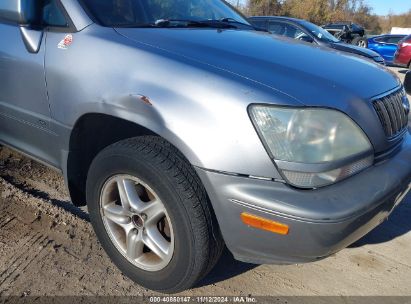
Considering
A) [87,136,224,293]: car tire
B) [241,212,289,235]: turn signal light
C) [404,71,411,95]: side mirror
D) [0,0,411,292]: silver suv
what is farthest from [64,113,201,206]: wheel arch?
[404,71,411,95]: side mirror

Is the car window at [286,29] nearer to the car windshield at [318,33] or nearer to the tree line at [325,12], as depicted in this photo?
the car windshield at [318,33]

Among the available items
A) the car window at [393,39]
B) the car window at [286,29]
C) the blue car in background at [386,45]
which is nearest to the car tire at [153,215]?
the car window at [286,29]

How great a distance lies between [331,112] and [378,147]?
401mm

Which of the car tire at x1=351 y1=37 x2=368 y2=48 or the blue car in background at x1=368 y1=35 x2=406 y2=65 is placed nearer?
the car tire at x1=351 y1=37 x2=368 y2=48

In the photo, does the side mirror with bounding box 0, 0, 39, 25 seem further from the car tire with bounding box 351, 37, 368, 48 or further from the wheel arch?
the car tire with bounding box 351, 37, 368, 48

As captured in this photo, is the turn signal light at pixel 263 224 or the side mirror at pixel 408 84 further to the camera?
the side mirror at pixel 408 84

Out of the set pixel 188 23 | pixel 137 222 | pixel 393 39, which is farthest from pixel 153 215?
pixel 393 39

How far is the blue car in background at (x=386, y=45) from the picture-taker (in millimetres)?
16016

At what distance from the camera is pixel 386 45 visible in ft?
53.4

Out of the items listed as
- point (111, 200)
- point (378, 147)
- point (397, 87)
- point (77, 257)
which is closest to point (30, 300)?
point (77, 257)

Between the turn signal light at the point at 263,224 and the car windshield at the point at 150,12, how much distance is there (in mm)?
1386

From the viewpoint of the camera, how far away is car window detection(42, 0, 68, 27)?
2.50 metres

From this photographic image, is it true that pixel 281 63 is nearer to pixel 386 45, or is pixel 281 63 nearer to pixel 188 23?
pixel 188 23

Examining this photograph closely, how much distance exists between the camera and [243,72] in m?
1.97
